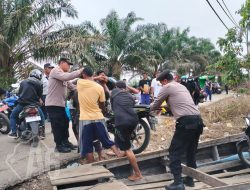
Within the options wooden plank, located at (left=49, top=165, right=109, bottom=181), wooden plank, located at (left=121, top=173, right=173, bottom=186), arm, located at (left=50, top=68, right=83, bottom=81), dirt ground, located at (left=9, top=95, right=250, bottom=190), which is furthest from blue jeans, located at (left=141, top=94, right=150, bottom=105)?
wooden plank, located at (left=49, top=165, right=109, bottom=181)

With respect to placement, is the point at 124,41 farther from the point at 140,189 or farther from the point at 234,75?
the point at 140,189

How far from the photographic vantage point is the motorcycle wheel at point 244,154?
7090mm

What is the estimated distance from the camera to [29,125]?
7.21 metres

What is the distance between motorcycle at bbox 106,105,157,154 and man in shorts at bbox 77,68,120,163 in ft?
2.38

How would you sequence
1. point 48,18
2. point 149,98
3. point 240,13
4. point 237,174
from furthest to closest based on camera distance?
point 48,18 < point 149,98 < point 240,13 < point 237,174

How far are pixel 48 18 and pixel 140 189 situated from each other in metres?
11.1

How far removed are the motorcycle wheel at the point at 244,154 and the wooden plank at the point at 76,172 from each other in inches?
114

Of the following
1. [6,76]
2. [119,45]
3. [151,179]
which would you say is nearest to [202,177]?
[151,179]

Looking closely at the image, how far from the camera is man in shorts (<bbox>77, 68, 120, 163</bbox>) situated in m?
5.73

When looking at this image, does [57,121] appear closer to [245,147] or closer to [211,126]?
[245,147]

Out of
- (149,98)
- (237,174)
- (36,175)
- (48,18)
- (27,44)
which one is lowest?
(237,174)

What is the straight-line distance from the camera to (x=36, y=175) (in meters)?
5.68

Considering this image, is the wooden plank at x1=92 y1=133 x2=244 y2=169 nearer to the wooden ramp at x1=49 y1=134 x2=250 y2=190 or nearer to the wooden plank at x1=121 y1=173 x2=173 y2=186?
the wooden ramp at x1=49 y1=134 x2=250 y2=190

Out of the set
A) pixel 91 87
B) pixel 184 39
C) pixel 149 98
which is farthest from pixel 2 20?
pixel 184 39
